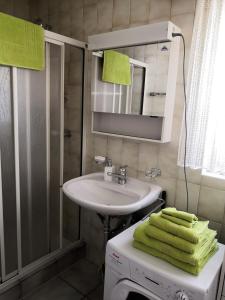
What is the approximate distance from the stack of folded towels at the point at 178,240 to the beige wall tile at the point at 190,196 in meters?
0.30

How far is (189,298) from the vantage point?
0.91 meters

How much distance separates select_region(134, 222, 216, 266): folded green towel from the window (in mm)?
418

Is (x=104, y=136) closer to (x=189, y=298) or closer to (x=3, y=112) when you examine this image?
(x=3, y=112)

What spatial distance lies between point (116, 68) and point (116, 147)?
0.58 m

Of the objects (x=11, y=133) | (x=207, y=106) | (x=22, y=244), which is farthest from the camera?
(x=22, y=244)

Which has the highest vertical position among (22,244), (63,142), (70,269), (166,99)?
(166,99)

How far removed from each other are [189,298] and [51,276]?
53.4 inches

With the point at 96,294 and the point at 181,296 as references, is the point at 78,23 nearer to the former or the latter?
the point at 181,296

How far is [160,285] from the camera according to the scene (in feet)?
3.20

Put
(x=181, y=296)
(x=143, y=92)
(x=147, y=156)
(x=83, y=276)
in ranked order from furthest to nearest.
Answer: (x=83, y=276)
(x=147, y=156)
(x=143, y=92)
(x=181, y=296)

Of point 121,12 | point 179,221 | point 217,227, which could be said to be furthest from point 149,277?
point 121,12

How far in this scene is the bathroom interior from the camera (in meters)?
1.12

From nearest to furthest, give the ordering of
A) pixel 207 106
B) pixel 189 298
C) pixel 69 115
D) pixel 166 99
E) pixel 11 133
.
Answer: pixel 189 298
pixel 207 106
pixel 166 99
pixel 11 133
pixel 69 115

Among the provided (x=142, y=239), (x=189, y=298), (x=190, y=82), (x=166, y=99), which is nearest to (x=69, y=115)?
(x=166, y=99)
